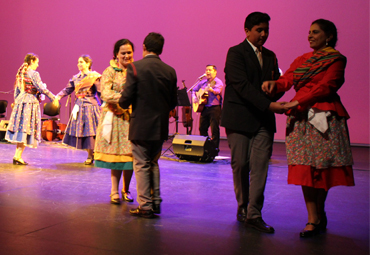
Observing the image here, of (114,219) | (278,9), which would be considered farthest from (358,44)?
(114,219)

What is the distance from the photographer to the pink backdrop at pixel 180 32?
26.9 feet

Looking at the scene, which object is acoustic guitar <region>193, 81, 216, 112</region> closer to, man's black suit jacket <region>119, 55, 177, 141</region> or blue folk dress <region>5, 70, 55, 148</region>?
blue folk dress <region>5, 70, 55, 148</region>

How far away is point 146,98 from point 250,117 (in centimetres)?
72

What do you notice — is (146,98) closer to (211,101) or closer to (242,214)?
(242,214)

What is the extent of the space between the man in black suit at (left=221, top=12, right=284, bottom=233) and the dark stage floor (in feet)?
0.88

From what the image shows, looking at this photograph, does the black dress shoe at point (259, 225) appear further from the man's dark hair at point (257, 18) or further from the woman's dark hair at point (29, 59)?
the woman's dark hair at point (29, 59)

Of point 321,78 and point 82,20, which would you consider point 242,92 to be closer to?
point 321,78

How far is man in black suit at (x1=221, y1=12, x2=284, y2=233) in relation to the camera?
2.41m

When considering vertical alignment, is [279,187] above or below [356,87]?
below

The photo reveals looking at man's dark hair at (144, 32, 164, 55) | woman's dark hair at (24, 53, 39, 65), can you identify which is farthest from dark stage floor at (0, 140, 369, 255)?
woman's dark hair at (24, 53, 39, 65)

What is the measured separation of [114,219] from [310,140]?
1.36 metres

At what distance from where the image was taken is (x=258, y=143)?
245cm

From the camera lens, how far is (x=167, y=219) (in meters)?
2.59

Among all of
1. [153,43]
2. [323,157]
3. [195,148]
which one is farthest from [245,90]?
[195,148]
